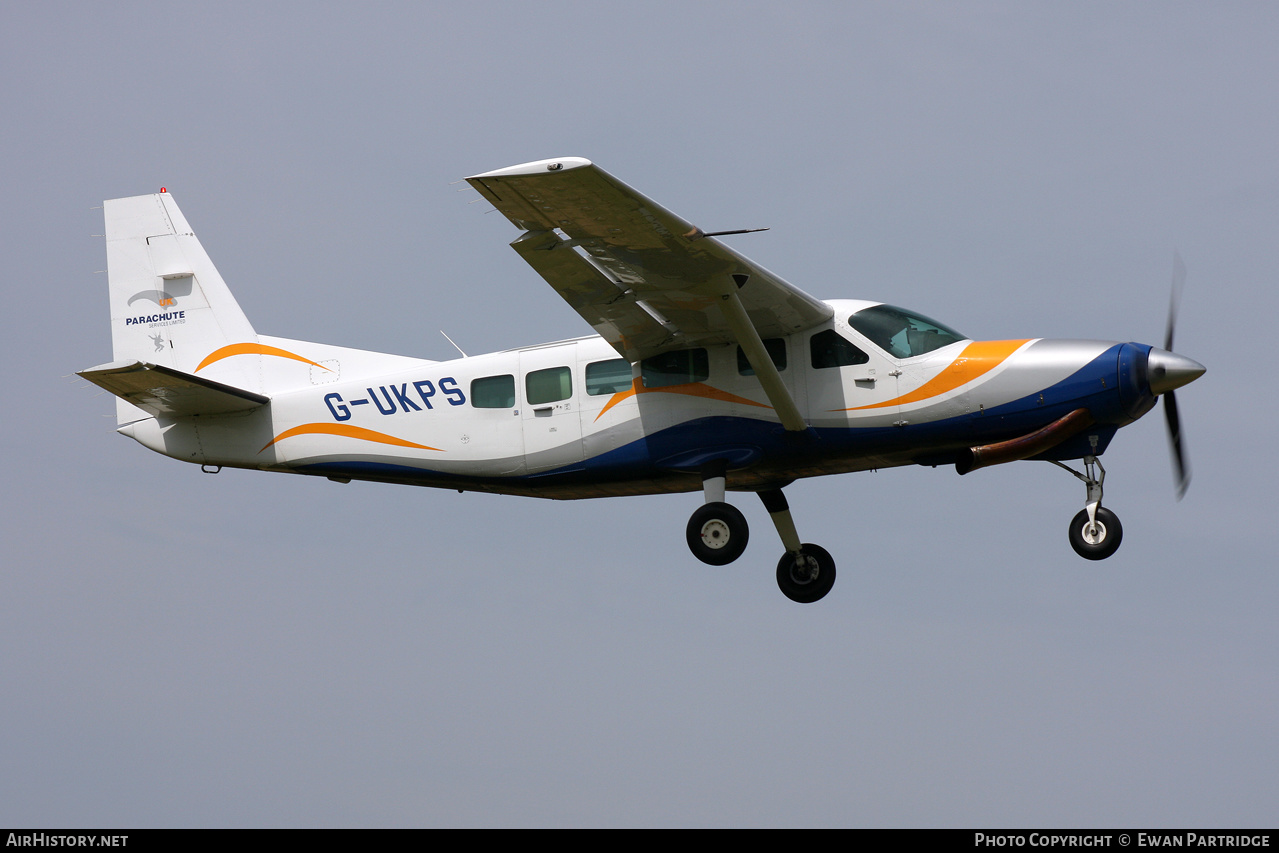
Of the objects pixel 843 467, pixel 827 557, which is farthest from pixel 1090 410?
pixel 827 557

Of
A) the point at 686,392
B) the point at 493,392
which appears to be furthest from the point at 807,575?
the point at 493,392

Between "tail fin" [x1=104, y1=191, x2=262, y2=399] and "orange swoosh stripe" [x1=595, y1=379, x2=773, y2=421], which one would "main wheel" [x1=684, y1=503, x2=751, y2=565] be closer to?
"orange swoosh stripe" [x1=595, y1=379, x2=773, y2=421]

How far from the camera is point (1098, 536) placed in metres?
15.8

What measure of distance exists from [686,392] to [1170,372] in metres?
5.30

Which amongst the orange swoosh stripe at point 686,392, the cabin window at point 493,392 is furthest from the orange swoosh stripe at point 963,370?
the cabin window at point 493,392

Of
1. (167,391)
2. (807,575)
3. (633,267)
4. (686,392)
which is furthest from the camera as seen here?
(807,575)

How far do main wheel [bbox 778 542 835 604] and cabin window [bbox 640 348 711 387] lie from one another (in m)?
2.97

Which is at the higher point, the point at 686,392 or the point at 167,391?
the point at 167,391

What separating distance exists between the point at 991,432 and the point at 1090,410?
3.51 feet

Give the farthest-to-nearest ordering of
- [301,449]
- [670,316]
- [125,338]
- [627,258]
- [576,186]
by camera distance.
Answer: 1. [125,338]
2. [301,449]
3. [670,316]
4. [627,258]
5. [576,186]

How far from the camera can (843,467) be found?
17.2 metres

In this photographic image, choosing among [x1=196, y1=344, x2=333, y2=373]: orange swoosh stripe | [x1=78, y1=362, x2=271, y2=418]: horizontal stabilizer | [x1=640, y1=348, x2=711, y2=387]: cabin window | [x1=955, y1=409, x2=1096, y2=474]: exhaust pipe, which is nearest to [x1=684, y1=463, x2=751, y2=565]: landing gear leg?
[x1=640, y1=348, x2=711, y2=387]: cabin window

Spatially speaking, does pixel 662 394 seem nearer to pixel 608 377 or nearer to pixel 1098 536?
pixel 608 377

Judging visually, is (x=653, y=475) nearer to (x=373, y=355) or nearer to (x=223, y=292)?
(x=373, y=355)
